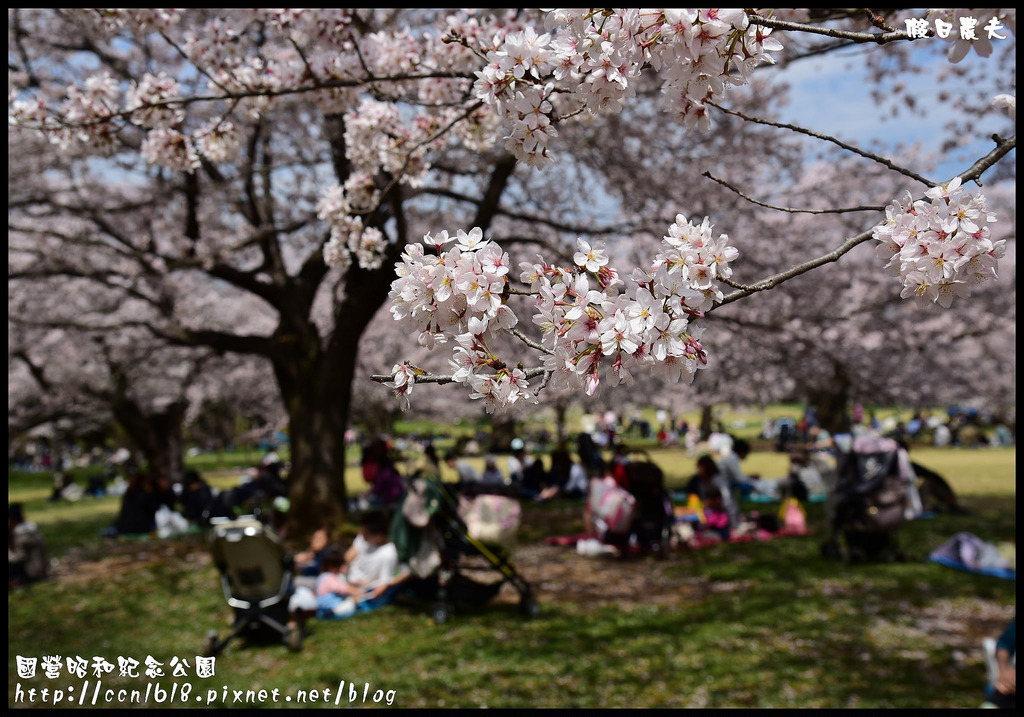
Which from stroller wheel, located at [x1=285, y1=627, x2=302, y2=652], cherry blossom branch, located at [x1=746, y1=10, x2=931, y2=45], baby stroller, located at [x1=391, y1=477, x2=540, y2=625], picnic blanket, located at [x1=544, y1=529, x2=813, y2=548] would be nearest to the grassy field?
stroller wheel, located at [x1=285, y1=627, x2=302, y2=652]

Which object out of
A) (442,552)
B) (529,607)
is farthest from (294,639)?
(529,607)

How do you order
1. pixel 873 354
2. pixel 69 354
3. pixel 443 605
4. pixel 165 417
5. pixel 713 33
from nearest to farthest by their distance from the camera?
pixel 713 33 < pixel 443 605 < pixel 873 354 < pixel 69 354 < pixel 165 417

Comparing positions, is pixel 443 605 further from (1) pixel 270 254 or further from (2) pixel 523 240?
(1) pixel 270 254

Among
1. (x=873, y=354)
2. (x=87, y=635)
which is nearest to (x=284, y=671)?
(x=87, y=635)

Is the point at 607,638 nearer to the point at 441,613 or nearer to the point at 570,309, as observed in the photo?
the point at 441,613

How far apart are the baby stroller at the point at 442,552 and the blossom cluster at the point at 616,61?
4.51m

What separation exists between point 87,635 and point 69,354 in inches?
564

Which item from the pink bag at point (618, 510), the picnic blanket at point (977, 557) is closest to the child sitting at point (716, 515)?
Result: the pink bag at point (618, 510)

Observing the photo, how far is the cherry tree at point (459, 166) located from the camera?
1.49 meters

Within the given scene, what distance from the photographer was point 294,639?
5523mm

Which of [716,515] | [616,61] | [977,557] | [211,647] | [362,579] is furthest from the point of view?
[716,515]

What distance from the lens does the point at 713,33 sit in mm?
1532

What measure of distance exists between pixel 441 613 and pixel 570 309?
205 inches

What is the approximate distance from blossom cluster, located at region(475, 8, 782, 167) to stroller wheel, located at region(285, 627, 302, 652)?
4787 millimetres
